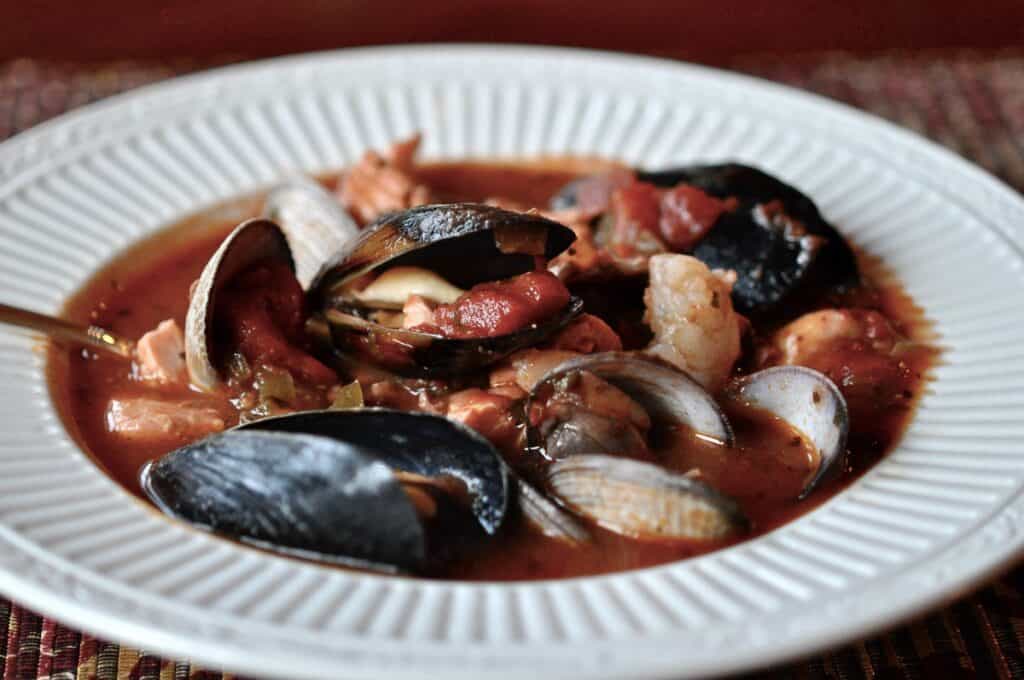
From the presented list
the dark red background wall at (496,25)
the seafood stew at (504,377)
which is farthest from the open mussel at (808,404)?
the dark red background wall at (496,25)

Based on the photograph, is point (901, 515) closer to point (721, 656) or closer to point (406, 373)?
point (721, 656)

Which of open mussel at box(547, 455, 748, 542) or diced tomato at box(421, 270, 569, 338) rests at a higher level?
diced tomato at box(421, 270, 569, 338)

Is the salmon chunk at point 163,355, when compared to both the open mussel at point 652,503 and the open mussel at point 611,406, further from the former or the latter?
the open mussel at point 652,503

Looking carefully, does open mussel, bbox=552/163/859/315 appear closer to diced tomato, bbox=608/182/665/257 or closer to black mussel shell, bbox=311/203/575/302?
diced tomato, bbox=608/182/665/257

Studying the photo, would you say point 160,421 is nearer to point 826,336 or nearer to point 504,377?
point 504,377

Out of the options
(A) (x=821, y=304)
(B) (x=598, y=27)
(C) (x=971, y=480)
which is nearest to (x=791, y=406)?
(C) (x=971, y=480)

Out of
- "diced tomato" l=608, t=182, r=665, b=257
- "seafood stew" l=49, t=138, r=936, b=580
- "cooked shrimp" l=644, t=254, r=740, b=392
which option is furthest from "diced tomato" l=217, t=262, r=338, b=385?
"diced tomato" l=608, t=182, r=665, b=257

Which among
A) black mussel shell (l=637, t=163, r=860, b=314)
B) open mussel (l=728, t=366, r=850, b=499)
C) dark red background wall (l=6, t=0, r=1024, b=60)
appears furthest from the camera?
dark red background wall (l=6, t=0, r=1024, b=60)
